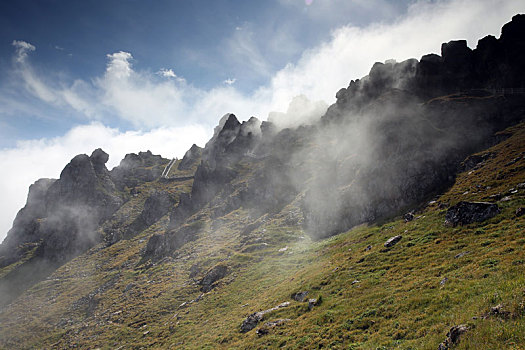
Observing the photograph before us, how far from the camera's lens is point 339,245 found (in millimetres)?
53531

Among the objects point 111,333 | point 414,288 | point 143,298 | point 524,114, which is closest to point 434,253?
point 414,288

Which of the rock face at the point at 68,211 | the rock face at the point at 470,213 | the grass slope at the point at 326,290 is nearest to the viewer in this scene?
the grass slope at the point at 326,290

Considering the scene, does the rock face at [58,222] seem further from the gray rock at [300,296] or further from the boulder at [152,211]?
the gray rock at [300,296]

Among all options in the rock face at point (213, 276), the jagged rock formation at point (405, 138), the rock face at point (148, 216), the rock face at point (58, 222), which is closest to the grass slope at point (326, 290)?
the rock face at point (213, 276)

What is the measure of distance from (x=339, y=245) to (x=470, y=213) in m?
26.5

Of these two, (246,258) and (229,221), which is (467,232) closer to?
(246,258)

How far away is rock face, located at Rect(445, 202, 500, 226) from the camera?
31578 millimetres

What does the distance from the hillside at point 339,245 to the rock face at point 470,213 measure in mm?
326

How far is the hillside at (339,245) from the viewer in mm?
20328

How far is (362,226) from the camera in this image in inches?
2351

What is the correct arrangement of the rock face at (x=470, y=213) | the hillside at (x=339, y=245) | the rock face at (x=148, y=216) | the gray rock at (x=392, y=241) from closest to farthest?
the hillside at (x=339, y=245), the rock face at (x=470, y=213), the gray rock at (x=392, y=241), the rock face at (x=148, y=216)

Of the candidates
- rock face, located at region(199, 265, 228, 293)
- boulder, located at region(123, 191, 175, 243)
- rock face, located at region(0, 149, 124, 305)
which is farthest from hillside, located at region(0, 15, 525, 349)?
rock face, located at region(0, 149, 124, 305)

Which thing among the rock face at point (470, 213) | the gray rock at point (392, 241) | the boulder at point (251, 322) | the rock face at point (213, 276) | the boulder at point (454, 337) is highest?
the boulder at point (454, 337)

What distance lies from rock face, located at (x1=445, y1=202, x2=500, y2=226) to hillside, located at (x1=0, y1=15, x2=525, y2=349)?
12.9 inches
